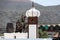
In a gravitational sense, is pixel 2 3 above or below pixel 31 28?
above

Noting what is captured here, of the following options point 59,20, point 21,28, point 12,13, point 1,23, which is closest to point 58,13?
point 59,20

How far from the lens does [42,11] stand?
20.3 metres

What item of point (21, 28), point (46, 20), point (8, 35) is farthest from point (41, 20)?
point (8, 35)

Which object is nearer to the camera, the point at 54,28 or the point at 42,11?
the point at 54,28

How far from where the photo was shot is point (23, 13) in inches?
687

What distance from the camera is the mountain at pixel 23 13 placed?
17995 millimetres

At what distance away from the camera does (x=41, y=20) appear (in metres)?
18.9

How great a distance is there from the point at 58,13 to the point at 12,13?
506 centimetres

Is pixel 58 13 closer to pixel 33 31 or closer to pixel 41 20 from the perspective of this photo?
pixel 41 20

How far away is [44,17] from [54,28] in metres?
4.27

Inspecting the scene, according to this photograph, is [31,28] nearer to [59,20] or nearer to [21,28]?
[21,28]

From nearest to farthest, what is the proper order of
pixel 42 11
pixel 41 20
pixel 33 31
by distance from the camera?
pixel 33 31 < pixel 41 20 < pixel 42 11

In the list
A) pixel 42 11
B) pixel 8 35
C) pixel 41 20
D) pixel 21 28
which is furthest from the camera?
pixel 42 11

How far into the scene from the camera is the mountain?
18.0m
